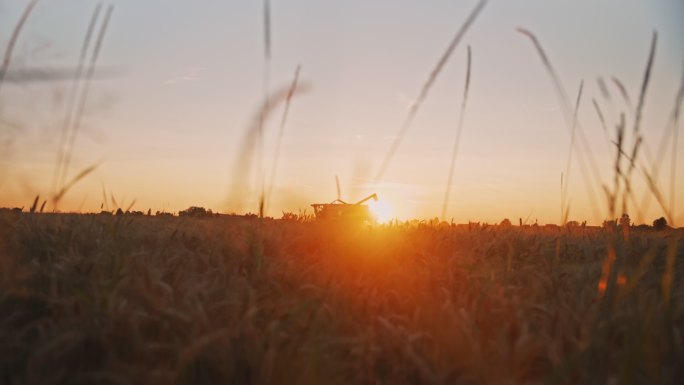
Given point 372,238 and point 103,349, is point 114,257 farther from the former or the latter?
point 372,238

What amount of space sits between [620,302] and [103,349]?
92.9 inches

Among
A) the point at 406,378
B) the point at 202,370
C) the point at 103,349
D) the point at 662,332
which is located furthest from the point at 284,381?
the point at 662,332

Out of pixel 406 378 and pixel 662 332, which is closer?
pixel 406 378

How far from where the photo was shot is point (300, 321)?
2.53m

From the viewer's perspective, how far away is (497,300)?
305 centimetres

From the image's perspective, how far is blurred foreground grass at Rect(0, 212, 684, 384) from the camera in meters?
2.01

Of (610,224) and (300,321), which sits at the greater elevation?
(610,224)

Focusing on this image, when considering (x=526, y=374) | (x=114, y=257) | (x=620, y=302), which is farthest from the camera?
(x=114, y=257)

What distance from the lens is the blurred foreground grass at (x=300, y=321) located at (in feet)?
6.58

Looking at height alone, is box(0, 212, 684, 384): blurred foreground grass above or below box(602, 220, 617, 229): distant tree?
below

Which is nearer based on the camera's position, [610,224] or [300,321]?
[300,321]

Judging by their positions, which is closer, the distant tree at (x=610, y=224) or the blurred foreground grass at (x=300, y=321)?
the blurred foreground grass at (x=300, y=321)

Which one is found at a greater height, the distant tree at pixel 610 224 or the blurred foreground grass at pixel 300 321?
the distant tree at pixel 610 224

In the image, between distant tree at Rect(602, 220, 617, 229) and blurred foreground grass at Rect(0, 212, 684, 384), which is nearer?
blurred foreground grass at Rect(0, 212, 684, 384)
